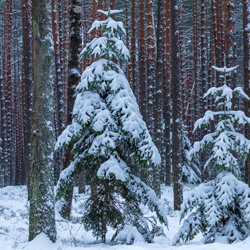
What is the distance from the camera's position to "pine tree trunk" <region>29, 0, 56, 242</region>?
509cm

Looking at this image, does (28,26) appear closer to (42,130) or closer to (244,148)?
(42,130)

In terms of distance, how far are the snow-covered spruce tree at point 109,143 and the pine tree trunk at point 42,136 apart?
1.12ft

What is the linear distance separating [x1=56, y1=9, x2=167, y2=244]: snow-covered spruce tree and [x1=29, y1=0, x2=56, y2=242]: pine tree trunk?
13.5 inches

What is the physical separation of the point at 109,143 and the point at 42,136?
1185 millimetres

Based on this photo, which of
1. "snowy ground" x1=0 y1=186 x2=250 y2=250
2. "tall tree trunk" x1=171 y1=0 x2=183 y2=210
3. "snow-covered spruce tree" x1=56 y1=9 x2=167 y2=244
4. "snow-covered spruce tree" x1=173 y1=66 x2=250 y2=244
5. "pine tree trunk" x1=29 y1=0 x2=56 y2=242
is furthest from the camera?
"tall tree trunk" x1=171 y1=0 x2=183 y2=210

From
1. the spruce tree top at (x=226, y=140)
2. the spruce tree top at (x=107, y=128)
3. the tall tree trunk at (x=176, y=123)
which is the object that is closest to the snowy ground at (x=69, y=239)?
the tall tree trunk at (x=176, y=123)

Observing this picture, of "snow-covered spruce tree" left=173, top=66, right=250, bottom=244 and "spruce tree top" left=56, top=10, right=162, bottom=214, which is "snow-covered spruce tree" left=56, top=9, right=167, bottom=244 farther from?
"snow-covered spruce tree" left=173, top=66, right=250, bottom=244

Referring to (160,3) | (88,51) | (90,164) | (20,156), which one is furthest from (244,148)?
(20,156)

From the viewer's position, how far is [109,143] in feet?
16.8

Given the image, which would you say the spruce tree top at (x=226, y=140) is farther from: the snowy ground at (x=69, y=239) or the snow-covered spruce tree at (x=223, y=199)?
the snowy ground at (x=69, y=239)

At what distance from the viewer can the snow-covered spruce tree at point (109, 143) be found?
5199mm

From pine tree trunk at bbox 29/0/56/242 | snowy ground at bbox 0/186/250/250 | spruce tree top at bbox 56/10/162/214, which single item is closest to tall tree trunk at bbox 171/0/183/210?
snowy ground at bbox 0/186/250/250

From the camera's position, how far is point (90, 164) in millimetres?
5730

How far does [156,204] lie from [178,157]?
4575 mm
